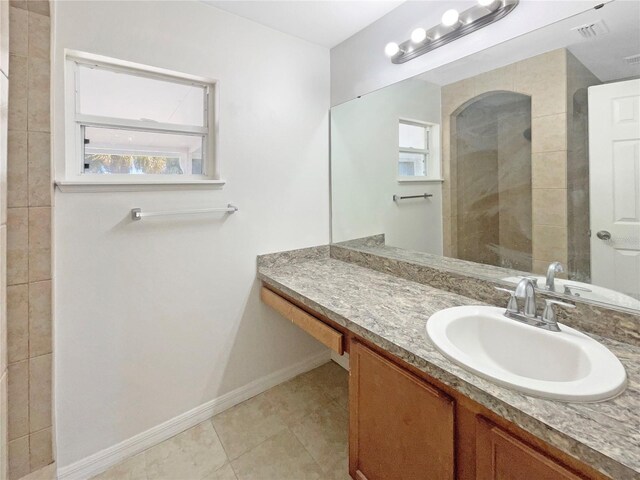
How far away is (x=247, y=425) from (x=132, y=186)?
4.72 ft

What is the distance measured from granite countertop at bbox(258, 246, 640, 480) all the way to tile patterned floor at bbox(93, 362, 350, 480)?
2.58 ft

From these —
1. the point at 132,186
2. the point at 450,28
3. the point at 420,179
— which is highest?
the point at 450,28

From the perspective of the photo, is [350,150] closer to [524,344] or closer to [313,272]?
[313,272]

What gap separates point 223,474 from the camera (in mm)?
1439

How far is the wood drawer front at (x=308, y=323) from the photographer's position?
4.36ft

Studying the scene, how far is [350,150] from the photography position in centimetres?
218

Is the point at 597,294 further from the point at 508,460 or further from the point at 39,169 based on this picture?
the point at 39,169

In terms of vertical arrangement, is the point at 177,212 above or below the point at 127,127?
below

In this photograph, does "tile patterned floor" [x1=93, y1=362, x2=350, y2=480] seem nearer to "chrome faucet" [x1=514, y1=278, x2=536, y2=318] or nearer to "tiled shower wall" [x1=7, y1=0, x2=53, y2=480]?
"tiled shower wall" [x1=7, y1=0, x2=53, y2=480]

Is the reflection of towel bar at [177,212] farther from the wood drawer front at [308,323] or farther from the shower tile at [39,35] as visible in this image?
the shower tile at [39,35]

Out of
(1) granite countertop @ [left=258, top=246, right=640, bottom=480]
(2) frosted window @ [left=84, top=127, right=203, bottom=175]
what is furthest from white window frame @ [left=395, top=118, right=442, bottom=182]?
(2) frosted window @ [left=84, top=127, right=203, bottom=175]

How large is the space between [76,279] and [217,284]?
2.14 feet

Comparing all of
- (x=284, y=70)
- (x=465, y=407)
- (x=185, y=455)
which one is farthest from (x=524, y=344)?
(x=284, y=70)

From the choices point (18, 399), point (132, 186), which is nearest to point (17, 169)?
point (132, 186)
